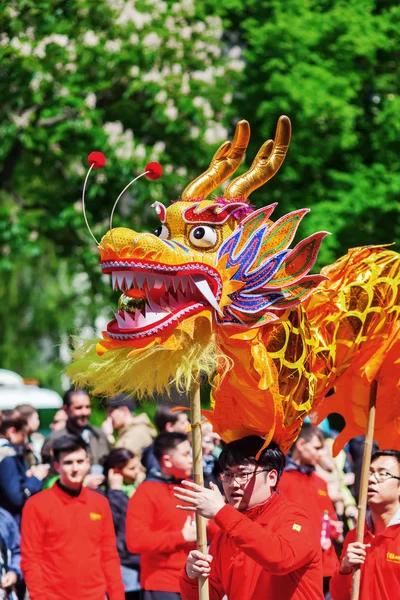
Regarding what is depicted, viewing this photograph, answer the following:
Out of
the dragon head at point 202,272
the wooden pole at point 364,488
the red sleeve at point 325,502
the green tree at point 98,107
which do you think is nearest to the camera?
the dragon head at point 202,272

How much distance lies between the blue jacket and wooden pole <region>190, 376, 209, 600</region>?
3.62m

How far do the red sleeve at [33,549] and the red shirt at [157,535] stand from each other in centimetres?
66

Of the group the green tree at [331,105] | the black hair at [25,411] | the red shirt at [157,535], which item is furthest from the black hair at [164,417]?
the green tree at [331,105]

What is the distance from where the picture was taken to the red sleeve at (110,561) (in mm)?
7418

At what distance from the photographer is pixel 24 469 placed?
8734 millimetres

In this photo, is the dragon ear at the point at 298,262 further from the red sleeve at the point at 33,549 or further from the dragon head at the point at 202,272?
the red sleeve at the point at 33,549

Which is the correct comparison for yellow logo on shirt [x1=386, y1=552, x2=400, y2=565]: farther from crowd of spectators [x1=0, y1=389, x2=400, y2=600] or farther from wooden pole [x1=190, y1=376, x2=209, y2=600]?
wooden pole [x1=190, y1=376, x2=209, y2=600]

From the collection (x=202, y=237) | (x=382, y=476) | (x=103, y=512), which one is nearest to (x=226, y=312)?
(x=202, y=237)

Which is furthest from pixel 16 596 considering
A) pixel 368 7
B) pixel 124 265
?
pixel 368 7

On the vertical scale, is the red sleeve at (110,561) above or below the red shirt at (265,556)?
below

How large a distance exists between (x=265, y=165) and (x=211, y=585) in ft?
6.48

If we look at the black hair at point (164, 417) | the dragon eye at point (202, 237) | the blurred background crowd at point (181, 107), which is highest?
the blurred background crowd at point (181, 107)

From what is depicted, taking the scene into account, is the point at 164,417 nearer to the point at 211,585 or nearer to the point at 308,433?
the point at 308,433

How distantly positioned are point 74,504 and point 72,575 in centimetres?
44
